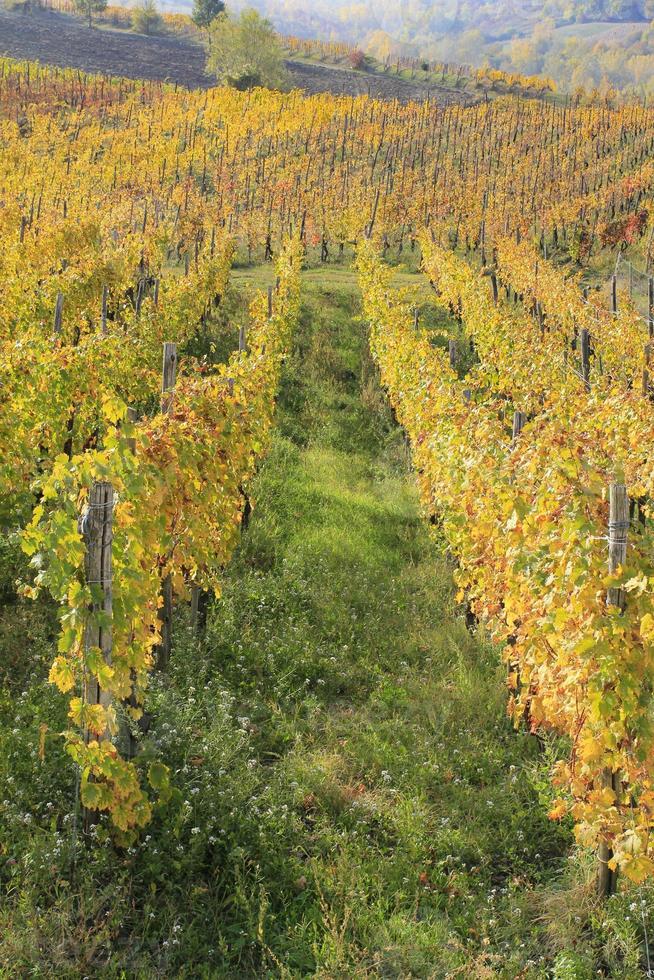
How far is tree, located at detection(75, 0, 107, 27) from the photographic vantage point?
304ft

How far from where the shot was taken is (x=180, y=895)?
365 centimetres

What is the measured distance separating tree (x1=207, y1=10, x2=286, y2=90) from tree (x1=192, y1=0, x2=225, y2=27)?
89.9 feet

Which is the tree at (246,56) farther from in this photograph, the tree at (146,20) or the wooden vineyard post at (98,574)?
the wooden vineyard post at (98,574)

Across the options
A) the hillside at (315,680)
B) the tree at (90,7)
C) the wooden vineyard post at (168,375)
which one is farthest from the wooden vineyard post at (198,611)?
the tree at (90,7)

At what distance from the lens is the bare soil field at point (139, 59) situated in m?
68.4

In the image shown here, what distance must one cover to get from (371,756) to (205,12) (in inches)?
4468

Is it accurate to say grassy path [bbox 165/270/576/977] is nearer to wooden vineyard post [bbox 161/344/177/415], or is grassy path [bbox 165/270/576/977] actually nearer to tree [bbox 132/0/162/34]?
wooden vineyard post [bbox 161/344/177/415]

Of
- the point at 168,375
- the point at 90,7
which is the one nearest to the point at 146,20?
the point at 90,7

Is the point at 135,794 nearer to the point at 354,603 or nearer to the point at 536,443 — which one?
the point at 536,443

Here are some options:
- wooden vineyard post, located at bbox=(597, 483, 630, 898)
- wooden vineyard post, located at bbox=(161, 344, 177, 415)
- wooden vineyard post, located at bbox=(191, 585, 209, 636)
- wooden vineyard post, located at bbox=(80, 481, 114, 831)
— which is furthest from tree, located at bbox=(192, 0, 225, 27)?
wooden vineyard post, located at bbox=(597, 483, 630, 898)

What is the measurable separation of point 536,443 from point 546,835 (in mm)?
2433

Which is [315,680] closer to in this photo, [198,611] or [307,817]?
[198,611]

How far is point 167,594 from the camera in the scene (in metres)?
5.79

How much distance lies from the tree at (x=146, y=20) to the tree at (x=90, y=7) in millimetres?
5109
